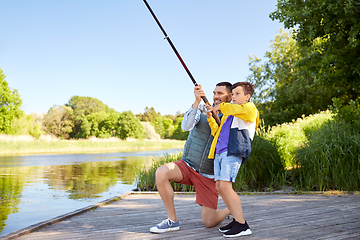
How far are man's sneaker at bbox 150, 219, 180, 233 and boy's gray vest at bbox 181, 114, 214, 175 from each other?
507mm

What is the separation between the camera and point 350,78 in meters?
7.00

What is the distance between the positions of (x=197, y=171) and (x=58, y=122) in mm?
45967

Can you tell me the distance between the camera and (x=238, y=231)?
2.46m

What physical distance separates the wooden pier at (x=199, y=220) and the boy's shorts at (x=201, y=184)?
0.82 ft

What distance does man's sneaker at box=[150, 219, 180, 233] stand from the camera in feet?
8.53

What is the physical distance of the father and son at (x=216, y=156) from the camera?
246 cm

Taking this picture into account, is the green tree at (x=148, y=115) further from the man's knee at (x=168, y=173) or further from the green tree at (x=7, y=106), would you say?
the man's knee at (x=168, y=173)

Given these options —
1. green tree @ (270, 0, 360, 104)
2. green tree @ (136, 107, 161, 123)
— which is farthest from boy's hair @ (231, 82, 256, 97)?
green tree @ (136, 107, 161, 123)

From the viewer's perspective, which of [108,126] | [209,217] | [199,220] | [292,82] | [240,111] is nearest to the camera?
[240,111]

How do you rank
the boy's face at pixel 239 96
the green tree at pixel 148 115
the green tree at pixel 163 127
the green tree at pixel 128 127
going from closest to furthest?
the boy's face at pixel 239 96 < the green tree at pixel 128 127 < the green tree at pixel 163 127 < the green tree at pixel 148 115

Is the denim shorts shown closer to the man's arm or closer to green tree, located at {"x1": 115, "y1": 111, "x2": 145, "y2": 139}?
the man's arm

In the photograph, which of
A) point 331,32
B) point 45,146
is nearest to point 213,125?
point 331,32

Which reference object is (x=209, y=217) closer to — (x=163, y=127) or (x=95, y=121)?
(x=95, y=121)

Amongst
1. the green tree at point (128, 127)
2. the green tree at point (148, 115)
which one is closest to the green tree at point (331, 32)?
the green tree at point (128, 127)
